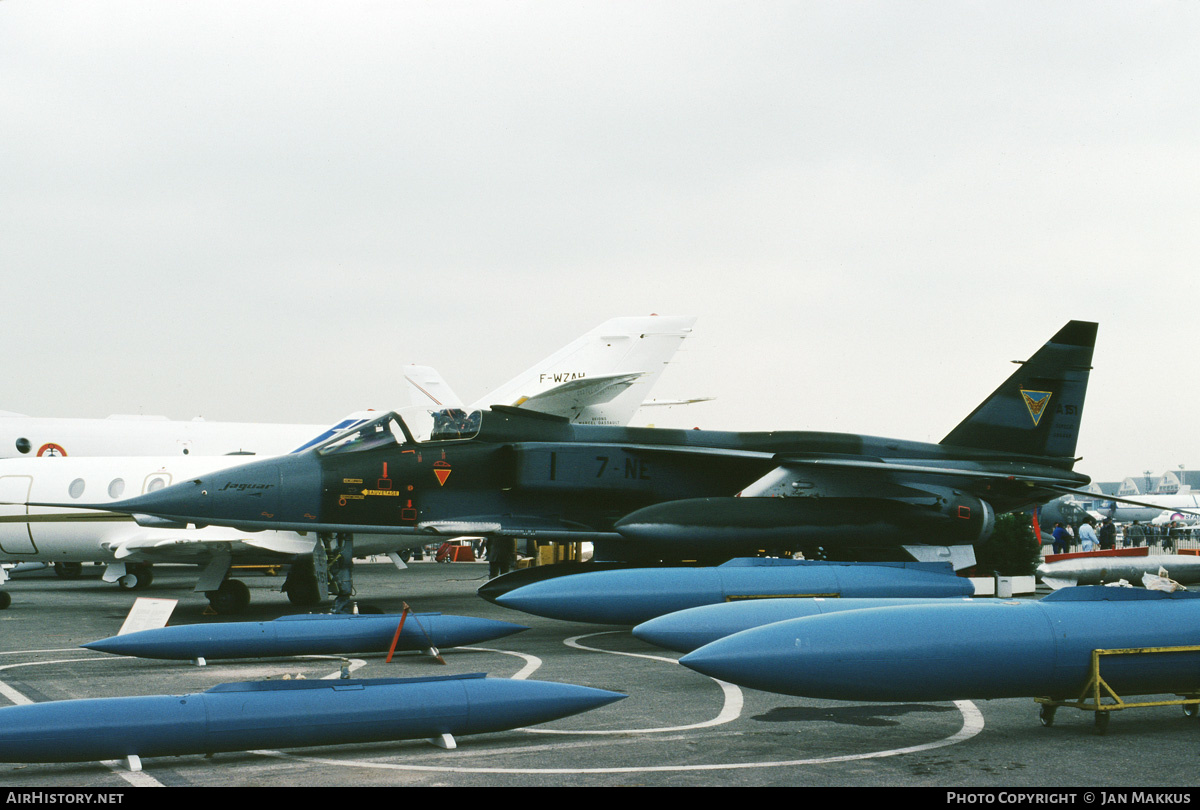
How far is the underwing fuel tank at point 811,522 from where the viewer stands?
49.3 ft

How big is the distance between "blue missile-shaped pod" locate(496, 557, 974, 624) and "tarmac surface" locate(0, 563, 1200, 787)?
566 millimetres

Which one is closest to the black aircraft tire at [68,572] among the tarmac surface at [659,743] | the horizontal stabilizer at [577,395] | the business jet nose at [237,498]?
the horizontal stabilizer at [577,395]

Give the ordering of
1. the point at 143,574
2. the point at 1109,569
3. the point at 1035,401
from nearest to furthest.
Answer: the point at 1035,401, the point at 1109,569, the point at 143,574

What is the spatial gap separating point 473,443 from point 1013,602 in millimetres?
8420

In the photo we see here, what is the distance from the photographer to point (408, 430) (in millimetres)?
15242

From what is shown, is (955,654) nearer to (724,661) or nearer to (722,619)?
(724,661)

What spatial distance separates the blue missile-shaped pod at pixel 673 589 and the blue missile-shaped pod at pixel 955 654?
182 inches

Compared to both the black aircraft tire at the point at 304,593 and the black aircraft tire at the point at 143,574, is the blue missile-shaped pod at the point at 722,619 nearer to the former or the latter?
the black aircraft tire at the point at 304,593

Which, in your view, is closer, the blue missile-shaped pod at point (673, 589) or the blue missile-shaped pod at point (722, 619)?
the blue missile-shaped pod at point (722, 619)

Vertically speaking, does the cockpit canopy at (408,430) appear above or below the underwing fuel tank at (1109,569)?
above

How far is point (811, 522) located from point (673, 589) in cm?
390

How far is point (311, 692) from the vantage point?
24.6 feet

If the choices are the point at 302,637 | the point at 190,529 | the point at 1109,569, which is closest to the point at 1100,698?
the point at 302,637
